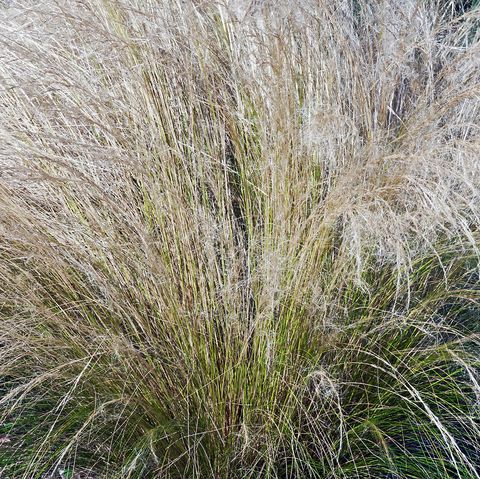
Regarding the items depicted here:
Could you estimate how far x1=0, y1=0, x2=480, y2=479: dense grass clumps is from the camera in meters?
1.72

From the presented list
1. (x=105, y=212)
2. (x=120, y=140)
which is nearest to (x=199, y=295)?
(x=105, y=212)

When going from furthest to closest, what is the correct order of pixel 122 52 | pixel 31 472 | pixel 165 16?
pixel 165 16, pixel 122 52, pixel 31 472

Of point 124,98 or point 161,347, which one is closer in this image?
point 161,347

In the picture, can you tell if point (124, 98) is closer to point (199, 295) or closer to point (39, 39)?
point (39, 39)

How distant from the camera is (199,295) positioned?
1873 mm

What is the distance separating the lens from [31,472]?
175 centimetres

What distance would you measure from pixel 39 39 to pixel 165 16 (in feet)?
1.30

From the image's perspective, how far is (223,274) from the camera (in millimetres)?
1804

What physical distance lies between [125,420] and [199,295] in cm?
35

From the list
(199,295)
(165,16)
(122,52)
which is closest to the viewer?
(199,295)

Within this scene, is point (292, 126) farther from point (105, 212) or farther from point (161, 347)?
point (161, 347)

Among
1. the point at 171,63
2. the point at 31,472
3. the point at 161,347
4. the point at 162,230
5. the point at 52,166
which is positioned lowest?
the point at 31,472

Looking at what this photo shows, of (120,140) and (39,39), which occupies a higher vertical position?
(39,39)

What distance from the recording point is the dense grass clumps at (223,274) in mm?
1718
